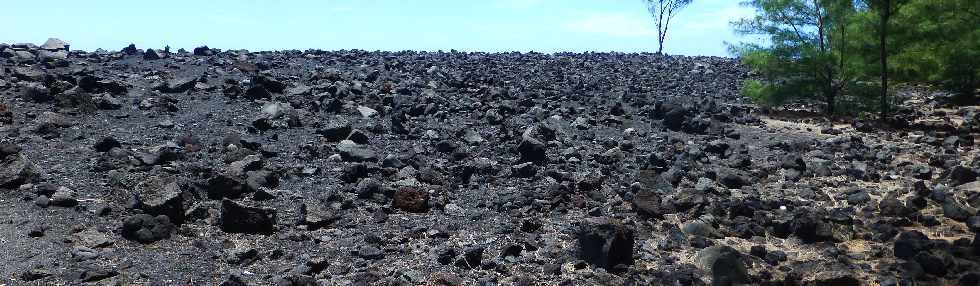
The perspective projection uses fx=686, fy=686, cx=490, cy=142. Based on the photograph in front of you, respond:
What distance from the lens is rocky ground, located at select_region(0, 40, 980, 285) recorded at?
735cm

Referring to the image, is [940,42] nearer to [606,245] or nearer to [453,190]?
[453,190]

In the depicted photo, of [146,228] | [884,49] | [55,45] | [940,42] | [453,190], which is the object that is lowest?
[453,190]

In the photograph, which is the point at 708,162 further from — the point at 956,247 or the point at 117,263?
the point at 117,263

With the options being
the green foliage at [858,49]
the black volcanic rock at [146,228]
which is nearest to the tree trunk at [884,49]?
the green foliage at [858,49]

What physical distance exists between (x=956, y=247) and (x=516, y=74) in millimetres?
20695

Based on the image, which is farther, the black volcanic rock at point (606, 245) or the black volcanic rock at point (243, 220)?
the black volcanic rock at point (243, 220)

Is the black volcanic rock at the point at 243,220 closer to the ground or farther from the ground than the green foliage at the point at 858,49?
closer to the ground

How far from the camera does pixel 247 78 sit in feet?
67.7

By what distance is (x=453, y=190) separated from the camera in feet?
35.0

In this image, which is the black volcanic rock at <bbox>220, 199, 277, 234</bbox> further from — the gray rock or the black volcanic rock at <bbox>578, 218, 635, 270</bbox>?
the gray rock

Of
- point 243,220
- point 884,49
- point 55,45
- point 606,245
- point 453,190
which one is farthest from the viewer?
point 55,45

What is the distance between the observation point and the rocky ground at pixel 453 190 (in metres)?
7.35

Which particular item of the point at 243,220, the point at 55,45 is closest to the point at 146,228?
the point at 243,220

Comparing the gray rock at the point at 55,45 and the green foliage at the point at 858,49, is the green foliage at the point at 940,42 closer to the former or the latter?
the green foliage at the point at 858,49
